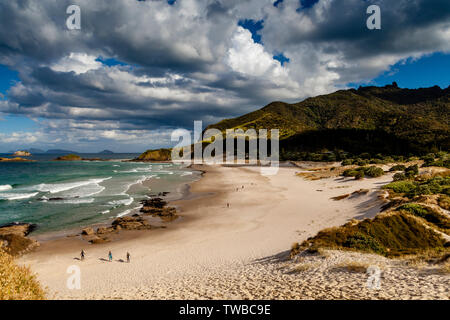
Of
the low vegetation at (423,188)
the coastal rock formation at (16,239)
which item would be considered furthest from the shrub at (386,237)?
the coastal rock formation at (16,239)

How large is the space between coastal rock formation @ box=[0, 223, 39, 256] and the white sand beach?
1.36 m

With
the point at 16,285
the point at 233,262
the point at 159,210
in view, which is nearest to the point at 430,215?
the point at 233,262

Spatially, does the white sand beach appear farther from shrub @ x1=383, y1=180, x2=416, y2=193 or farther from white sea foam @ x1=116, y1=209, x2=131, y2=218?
white sea foam @ x1=116, y1=209, x2=131, y2=218

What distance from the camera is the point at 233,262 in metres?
15.0

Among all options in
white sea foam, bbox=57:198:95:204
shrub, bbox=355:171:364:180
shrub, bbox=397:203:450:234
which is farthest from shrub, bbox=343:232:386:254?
white sea foam, bbox=57:198:95:204

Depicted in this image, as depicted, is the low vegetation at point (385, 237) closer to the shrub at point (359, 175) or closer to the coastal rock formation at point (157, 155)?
the shrub at point (359, 175)

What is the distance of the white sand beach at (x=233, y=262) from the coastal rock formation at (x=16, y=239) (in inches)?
53.7

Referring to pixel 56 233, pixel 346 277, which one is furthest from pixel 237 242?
pixel 56 233

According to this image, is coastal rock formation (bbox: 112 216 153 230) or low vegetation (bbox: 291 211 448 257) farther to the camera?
coastal rock formation (bbox: 112 216 153 230)

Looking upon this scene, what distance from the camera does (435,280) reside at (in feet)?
27.2

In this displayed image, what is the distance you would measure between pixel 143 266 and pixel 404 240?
15751 millimetres

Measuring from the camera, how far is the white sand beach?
912cm

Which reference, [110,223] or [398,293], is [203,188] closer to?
[110,223]

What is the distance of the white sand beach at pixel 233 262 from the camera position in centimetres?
912
